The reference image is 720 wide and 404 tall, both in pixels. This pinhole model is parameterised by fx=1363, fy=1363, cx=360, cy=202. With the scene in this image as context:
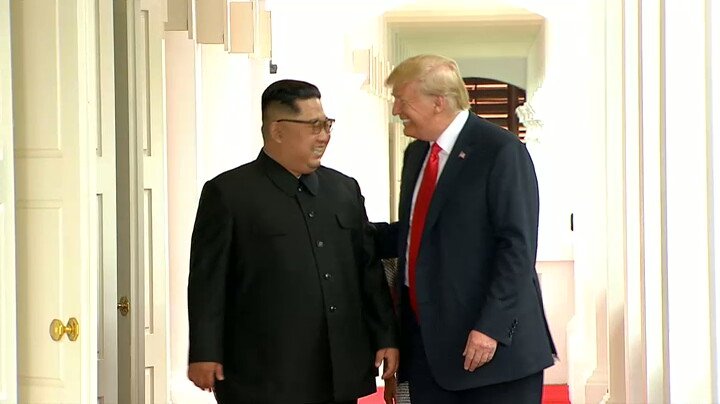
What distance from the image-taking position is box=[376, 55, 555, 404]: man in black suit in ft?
12.8

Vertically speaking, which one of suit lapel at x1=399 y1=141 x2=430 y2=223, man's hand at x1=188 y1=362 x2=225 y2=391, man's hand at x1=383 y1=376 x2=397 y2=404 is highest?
suit lapel at x1=399 y1=141 x2=430 y2=223

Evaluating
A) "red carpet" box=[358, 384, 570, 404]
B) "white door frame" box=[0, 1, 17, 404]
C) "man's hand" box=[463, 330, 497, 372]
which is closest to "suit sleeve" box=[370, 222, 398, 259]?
"man's hand" box=[463, 330, 497, 372]

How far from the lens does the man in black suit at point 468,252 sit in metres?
3.90

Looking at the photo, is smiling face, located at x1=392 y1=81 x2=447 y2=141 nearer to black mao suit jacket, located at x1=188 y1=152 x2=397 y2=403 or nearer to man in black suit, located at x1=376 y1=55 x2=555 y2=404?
man in black suit, located at x1=376 y1=55 x2=555 y2=404

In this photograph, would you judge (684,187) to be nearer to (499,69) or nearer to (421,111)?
(421,111)

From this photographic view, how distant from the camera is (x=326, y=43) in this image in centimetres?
1255

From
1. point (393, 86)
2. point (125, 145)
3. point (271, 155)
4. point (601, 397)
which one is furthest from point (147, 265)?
point (601, 397)

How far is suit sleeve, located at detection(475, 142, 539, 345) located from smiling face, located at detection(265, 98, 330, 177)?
62 centimetres

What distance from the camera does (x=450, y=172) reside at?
13.1ft

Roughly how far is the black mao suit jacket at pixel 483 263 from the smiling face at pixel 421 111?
93 mm

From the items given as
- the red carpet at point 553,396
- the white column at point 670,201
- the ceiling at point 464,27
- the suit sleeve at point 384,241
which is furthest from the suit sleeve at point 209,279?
the ceiling at point 464,27

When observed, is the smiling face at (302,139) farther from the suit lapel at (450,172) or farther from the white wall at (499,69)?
the white wall at (499,69)

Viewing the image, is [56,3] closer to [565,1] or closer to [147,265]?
[147,265]

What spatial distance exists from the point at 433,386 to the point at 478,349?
26 cm
